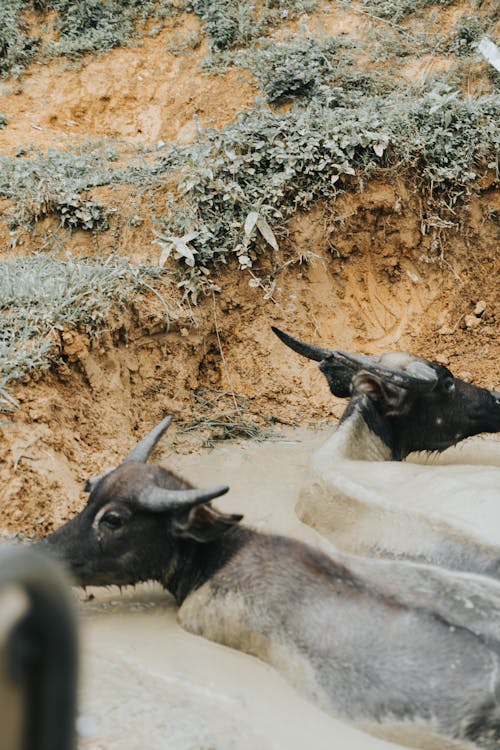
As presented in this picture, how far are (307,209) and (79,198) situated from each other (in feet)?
7.51

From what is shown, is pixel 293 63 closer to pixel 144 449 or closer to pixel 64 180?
pixel 64 180

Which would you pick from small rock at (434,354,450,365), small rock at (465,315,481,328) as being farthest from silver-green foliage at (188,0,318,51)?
small rock at (434,354,450,365)

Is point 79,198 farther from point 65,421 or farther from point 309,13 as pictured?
point 309,13

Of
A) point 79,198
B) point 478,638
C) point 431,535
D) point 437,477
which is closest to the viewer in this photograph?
point 478,638

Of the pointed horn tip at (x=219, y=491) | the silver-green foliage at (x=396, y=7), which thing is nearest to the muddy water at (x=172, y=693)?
the pointed horn tip at (x=219, y=491)

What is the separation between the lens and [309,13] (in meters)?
10.4

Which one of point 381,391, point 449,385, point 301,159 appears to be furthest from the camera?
point 301,159

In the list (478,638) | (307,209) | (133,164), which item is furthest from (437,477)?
(133,164)

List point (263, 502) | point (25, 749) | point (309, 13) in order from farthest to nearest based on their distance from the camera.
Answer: point (309, 13), point (263, 502), point (25, 749)

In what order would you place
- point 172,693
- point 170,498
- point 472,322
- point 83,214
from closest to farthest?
point 172,693
point 170,498
point 83,214
point 472,322

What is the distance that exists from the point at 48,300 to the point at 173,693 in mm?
3738

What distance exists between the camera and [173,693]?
3.79m

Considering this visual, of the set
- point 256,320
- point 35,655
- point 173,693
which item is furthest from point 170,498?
point 256,320

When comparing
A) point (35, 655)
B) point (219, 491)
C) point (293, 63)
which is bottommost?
point (219, 491)
